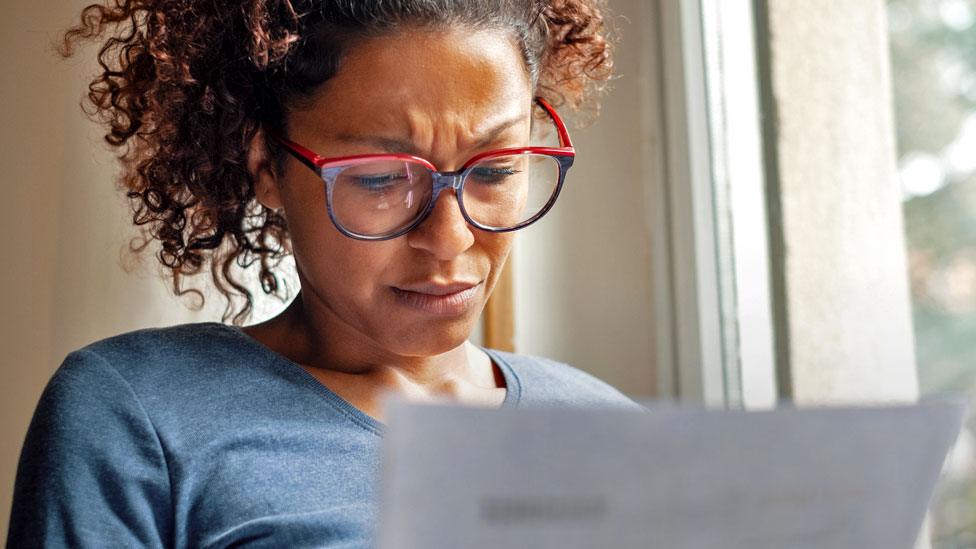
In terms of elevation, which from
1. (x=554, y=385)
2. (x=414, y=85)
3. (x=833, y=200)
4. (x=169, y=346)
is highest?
(x=414, y=85)

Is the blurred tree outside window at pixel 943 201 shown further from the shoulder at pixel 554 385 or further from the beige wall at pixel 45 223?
the beige wall at pixel 45 223

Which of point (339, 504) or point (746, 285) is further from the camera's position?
point (746, 285)

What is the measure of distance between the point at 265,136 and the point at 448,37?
0.23 meters

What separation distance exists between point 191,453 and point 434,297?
0.27m

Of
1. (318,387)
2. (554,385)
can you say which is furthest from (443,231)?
(554,385)

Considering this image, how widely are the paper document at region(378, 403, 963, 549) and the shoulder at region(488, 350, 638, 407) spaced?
65cm

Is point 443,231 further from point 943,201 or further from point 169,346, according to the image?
point 943,201

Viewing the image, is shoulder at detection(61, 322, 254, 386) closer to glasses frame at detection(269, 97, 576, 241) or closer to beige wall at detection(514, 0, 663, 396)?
glasses frame at detection(269, 97, 576, 241)

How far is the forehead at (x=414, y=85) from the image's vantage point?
0.92 metres

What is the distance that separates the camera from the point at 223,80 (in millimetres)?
1028

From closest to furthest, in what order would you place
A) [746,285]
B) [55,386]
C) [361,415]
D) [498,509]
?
[498,509] → [55,386] → [361,415] → [746,285]

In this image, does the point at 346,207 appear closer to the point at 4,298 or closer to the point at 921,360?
the point at 4,298

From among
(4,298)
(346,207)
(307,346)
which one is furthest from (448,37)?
(4,298)

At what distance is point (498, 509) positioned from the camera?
44 cm
